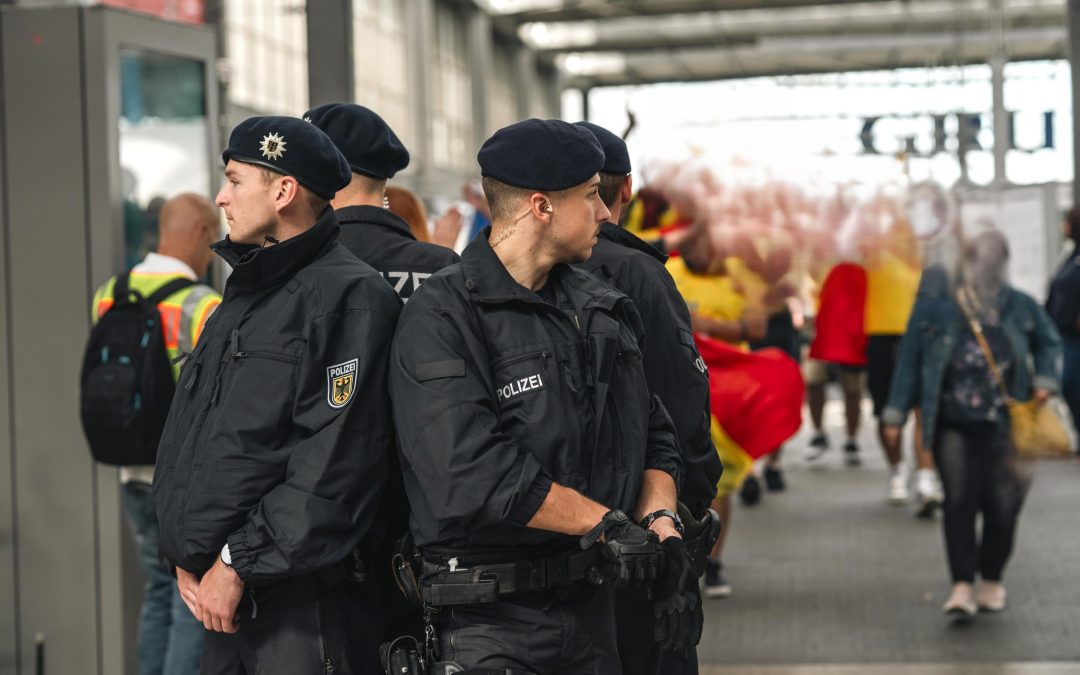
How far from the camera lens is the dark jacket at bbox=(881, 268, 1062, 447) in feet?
23.1

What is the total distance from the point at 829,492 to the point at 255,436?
8.91m

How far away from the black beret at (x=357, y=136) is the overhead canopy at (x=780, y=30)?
27093mm

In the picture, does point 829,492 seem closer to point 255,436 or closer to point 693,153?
point 693,153

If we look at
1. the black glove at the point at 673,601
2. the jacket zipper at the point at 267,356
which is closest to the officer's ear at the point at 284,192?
the jacket zipper at the point at 267,356

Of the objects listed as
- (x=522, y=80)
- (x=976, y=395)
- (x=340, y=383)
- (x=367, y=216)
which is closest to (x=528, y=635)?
(x=340, y=383)

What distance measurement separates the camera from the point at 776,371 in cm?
732

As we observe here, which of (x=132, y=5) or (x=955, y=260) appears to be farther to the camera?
(x=132, y=5)

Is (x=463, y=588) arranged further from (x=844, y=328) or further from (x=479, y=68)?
(x=479, y=68)

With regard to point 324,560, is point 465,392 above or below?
above

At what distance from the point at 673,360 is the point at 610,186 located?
557 mm

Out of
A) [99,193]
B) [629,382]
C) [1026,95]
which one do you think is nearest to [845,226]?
[99,193]

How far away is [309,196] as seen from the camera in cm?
340

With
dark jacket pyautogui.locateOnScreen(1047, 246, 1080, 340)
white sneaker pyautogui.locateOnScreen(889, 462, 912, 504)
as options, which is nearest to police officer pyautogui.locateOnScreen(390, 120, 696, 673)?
white sneaker pyautogui.locateOnScreen(889, 462, 912, 504)

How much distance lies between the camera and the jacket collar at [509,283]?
3.10 m
